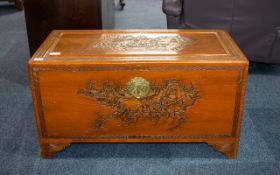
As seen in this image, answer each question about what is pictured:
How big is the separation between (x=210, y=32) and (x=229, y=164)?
61 centimetres

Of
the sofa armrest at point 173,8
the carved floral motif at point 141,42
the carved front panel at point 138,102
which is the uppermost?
the carved floral motif at point 141,42

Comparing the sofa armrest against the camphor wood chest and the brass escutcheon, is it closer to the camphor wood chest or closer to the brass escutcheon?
the camphor wood chest

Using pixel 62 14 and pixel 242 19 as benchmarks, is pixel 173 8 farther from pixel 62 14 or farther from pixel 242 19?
pixel 62 14

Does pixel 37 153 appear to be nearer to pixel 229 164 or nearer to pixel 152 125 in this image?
pixel 152 125

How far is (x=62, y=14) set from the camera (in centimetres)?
223

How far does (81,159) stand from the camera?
158cm

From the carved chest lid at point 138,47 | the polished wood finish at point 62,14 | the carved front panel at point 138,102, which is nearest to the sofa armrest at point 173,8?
the polished wood finish at point 62,14

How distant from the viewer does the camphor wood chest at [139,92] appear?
55.5 inches

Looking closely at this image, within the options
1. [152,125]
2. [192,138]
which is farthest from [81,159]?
[192,138]

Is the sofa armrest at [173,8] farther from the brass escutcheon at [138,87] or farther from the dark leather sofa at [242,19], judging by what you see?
the brass escutcheon at [138,87]

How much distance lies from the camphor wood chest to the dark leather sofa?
0.63m

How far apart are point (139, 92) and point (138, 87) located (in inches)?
0.8

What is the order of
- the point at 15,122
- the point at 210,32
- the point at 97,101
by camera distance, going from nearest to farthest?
1. the point at 97,101
2. the point at 210,32
3. the point at 15,122

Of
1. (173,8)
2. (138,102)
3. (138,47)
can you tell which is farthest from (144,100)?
(173,8)
